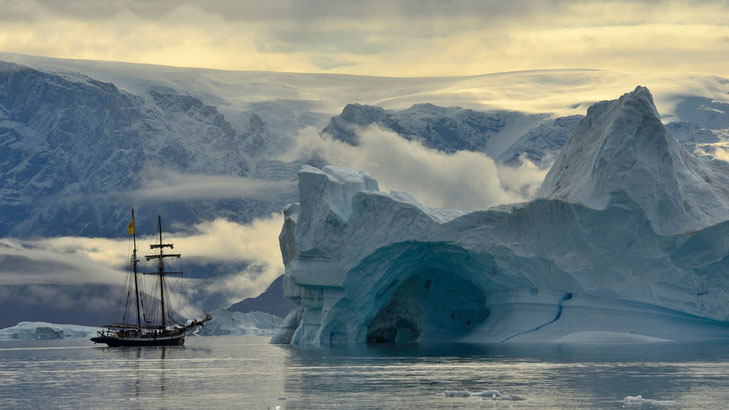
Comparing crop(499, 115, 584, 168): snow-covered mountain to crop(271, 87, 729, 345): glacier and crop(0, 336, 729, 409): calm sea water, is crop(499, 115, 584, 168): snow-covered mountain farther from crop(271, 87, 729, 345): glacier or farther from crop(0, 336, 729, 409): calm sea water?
crop(0, 336, 729, 409): calm sea water

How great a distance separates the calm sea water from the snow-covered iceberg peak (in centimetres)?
647

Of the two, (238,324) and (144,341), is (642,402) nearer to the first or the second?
(144,341)

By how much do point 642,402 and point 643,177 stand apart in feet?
83.9

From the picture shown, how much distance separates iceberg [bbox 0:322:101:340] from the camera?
417 feet

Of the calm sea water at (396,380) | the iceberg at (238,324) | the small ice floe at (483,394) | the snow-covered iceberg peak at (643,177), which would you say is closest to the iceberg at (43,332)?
the iceberg at (238,324)

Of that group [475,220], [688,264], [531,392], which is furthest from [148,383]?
[688,264]

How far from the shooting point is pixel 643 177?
168ft

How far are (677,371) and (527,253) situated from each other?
57.6 feet

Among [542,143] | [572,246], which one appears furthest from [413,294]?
[542,143]

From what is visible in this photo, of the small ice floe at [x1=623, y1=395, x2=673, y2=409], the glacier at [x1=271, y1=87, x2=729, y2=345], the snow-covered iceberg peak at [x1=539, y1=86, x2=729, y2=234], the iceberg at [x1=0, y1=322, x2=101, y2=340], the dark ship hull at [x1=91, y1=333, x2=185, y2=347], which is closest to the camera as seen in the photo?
the small ice floe at [x1=623, y1=395, x2=673, y2=409]

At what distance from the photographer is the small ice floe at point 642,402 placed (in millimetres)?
26906

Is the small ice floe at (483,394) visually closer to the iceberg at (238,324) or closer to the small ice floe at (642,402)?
the small ice floe at (642,402)

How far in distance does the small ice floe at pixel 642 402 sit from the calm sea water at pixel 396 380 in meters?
0.28

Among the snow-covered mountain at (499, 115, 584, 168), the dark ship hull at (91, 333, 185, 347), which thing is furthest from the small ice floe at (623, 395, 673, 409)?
the snow-covered mountain at (499, 115, 584, 168)
